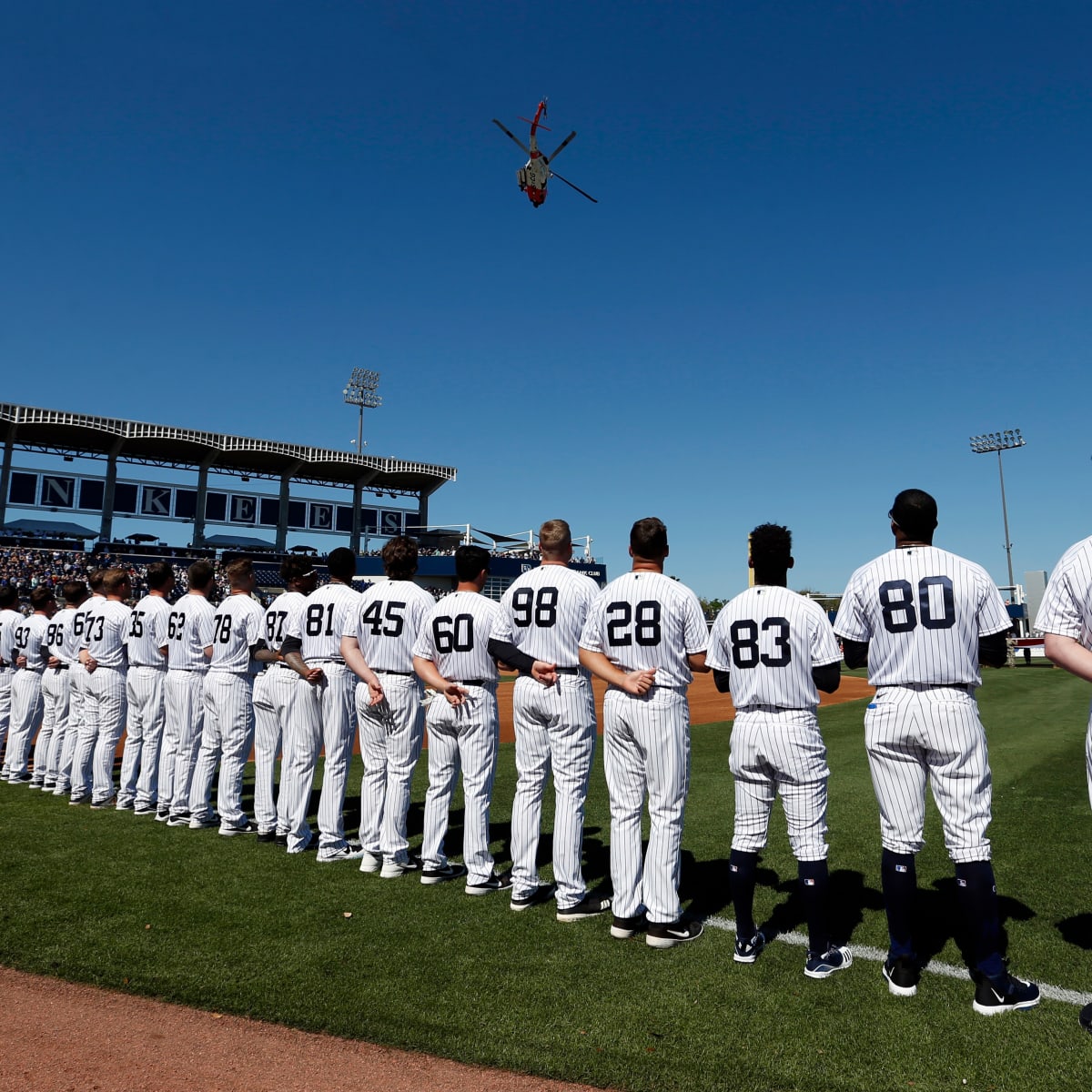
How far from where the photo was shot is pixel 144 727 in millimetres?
6734

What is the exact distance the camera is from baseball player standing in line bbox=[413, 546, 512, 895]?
183 inches

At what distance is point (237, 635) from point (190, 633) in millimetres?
589

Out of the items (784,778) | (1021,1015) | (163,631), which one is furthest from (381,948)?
(163,631)

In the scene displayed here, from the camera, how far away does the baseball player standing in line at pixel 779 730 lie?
3461mm

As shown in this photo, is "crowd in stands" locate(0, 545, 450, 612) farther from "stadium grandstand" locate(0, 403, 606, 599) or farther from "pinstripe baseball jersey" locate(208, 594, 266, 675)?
"pinstripe baseball jersey" locate(208, 594, 266, 675)

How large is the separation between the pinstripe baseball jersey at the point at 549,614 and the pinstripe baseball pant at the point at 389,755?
3.12ft

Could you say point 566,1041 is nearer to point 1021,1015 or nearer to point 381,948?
point 381,948

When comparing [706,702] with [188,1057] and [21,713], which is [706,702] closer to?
[21,713]

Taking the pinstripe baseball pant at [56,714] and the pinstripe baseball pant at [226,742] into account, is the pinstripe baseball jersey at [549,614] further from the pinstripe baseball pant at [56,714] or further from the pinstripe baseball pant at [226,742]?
the pinstripe baseball pant at [56,714]

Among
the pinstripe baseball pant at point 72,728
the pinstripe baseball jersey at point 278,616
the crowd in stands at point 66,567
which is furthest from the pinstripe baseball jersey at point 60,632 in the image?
the crowd in stands at point 66,567

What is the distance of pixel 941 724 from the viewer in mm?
3209

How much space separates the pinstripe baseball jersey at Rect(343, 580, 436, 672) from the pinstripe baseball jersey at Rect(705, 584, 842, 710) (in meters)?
2.15

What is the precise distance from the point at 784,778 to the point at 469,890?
2.07 m

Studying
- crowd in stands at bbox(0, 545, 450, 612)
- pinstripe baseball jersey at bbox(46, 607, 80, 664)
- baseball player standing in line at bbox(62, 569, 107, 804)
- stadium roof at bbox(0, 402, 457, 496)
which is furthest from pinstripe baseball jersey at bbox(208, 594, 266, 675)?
stadium roof at bbox(0, 402, 457, 496)
